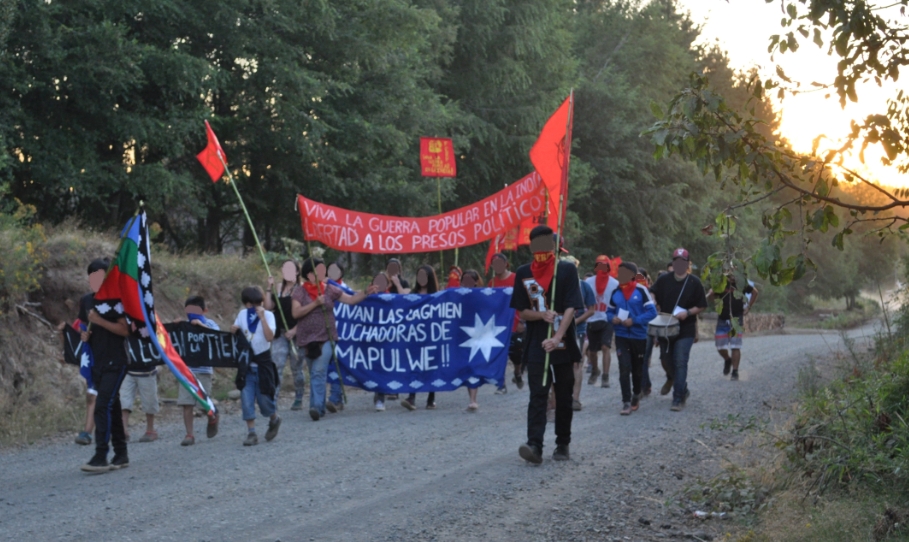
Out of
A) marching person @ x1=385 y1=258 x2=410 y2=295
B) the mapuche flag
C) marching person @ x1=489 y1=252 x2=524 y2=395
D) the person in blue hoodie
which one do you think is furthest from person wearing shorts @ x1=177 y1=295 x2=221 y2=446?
the person in blue hoodie

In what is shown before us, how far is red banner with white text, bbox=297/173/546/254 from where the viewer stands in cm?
1345

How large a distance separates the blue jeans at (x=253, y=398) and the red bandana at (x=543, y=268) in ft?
11.7

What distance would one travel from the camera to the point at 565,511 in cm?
693

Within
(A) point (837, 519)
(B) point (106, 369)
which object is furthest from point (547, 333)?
(B) point (106, 369)

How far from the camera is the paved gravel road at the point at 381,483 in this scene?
6.51 meters

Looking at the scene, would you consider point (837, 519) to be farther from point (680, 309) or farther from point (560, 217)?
point (680, 309)

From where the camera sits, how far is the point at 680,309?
12375 millimetres

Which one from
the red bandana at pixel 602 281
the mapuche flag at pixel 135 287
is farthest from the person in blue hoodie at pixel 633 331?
the mapuche flag at pixel 135 287

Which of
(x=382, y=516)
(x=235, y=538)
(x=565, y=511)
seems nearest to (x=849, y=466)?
(x=565, y=511)

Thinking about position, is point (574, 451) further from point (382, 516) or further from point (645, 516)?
point (382, 516)

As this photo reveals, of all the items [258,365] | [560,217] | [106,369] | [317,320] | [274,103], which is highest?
[274,103]

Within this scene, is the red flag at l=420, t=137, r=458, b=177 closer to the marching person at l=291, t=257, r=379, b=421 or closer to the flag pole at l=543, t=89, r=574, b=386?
the marching person at l=291, t=257, r=379, b=421

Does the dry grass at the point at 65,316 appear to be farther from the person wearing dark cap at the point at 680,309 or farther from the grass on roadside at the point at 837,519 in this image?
the grass on roadside at the point at 837,519

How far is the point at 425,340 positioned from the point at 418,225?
178cm
